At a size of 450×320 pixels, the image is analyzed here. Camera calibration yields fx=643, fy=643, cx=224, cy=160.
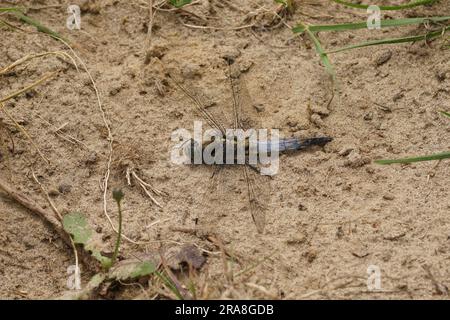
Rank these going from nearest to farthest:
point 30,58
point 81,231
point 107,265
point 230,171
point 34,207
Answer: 1. point 107,265
2. point 81,231
3. point 34,207
4. point 230,171
5. point 30,58

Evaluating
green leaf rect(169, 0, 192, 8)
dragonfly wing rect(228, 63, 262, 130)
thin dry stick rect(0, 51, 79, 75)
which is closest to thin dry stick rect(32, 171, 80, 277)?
thin dry stick rect(0, 51, 79, 75)

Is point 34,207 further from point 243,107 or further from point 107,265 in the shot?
point 243,107

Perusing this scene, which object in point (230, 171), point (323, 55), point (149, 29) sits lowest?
point (230, 171)

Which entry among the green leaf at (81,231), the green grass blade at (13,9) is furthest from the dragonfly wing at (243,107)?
the green grass blade at (13,9)

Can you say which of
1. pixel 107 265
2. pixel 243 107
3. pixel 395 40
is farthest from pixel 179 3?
pixel 107 265

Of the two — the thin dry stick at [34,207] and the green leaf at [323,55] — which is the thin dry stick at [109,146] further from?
the green leaf at [323,55]
